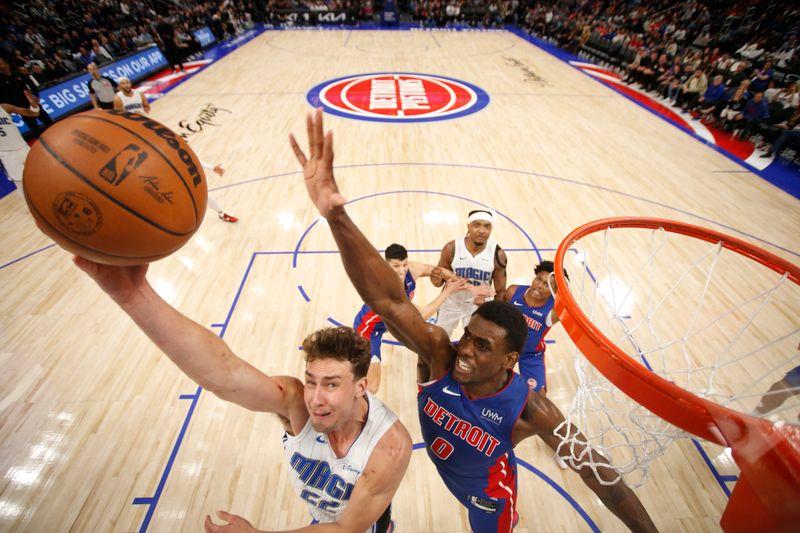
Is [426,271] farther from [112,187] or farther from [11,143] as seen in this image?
[11,143]

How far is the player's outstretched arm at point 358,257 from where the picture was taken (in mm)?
1351

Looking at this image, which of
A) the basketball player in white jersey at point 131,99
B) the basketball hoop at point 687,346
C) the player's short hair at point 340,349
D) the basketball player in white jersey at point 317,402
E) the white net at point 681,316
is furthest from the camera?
the basketball player in white jersey at point 131,99

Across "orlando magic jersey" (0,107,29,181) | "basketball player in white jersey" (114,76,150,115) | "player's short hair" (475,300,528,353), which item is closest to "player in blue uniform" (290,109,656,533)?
"player's short hair" (475,300,528,353)

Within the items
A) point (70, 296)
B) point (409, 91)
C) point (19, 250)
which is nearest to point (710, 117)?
point (409, 91)

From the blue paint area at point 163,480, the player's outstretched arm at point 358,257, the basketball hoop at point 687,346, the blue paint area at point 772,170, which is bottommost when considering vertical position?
the blue paint area at point 772,170

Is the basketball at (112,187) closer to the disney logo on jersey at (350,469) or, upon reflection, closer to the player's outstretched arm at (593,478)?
the disney logo on jersey at (350,469)

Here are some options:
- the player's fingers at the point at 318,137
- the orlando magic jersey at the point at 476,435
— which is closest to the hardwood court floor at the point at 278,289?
the orlando magic jersey at the point at 476,435

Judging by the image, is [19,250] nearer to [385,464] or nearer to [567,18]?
[385,464]

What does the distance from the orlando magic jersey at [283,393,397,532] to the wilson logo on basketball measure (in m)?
1.27

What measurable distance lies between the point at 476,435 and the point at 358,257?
1.19 meters

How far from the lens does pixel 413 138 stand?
28.7 ft

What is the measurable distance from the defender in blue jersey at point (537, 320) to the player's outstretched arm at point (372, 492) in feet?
6.05

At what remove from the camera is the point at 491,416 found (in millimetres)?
1985

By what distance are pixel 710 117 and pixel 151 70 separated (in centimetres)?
1655
